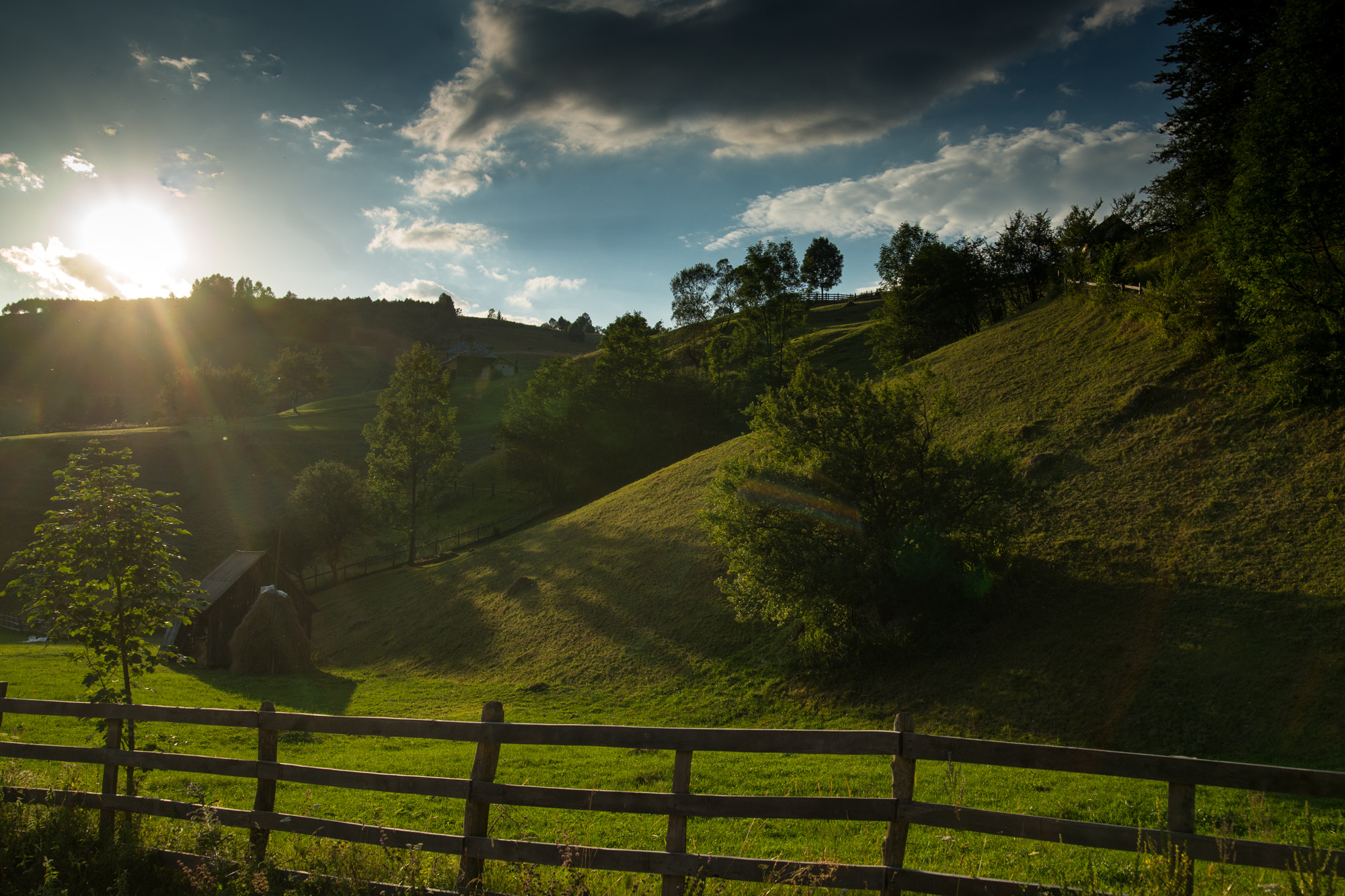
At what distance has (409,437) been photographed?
54625 mm

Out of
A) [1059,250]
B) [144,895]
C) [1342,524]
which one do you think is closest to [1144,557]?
[1342,524]

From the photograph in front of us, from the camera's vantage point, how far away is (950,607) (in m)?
22.1

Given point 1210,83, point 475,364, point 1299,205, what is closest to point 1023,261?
point 1210,83

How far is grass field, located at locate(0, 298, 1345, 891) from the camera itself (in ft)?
37.2

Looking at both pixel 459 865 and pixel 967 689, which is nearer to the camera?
pixel 459 865

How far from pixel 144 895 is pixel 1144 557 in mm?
25163

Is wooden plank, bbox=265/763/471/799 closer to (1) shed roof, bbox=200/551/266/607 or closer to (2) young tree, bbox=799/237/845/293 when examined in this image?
(1) shed roof, bbox=200/551/266/607

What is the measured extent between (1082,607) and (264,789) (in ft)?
70.7

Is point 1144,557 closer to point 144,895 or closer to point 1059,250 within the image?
point 144,895

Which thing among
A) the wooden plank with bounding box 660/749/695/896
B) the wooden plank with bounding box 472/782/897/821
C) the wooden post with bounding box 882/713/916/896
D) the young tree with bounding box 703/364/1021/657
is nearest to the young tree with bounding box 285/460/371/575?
the young tree with bounding box 703/364/1021/657

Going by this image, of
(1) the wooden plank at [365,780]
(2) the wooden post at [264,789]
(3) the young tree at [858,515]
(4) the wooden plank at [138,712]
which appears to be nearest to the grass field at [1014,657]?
(1) the wooden plank at [365,780]

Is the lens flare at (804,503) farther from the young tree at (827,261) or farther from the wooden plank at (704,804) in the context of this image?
the young tree at (827,261)

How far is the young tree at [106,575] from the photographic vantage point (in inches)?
424

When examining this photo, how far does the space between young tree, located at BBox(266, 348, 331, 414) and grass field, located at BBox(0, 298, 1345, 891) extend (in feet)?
248
